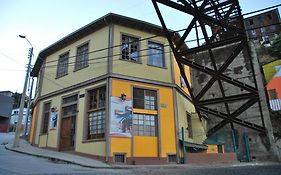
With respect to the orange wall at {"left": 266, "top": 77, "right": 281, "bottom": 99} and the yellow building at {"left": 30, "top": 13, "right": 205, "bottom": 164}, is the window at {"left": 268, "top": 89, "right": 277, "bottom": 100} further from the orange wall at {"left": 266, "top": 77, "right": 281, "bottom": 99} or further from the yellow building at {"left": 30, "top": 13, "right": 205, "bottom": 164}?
the yellow building at {"left": 30, "top": 13, "right": 205, "bottom": 164}

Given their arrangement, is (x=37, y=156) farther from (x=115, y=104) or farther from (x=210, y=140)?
(x=210, y=140)

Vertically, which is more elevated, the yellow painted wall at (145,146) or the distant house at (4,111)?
the distant house at (4,111)

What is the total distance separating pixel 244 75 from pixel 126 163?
14.0 metres

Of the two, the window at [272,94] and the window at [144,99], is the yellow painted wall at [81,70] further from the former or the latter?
the window at [272,94]

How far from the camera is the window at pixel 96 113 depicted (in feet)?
39.8

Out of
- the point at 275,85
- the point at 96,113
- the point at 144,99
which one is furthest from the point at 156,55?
the point at 275,85

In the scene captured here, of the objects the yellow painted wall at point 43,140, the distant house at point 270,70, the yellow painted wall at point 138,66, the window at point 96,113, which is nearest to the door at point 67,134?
the window at point 96,113

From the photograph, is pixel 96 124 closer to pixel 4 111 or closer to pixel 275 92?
pixel 275 92

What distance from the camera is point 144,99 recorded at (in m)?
13.0

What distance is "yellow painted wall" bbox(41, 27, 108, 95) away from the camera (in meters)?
13.3

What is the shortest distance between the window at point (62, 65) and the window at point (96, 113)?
358 centimetres

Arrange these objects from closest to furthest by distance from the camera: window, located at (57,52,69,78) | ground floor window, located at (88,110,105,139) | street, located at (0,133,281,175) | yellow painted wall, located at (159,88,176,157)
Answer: street, located at (0,133,281,175)
ground floor window, located at (88,110,105,139)
yellow painted wall, located at (159,88,176,157)
window, located at (57,52,69,78)

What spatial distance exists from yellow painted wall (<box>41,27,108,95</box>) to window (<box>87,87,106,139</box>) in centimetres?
107

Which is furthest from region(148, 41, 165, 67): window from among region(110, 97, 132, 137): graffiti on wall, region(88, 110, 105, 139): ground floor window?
region(88, 110, 105, 139): ground floor window
